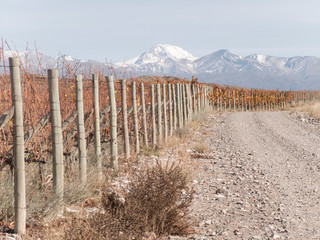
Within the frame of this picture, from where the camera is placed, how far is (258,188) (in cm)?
827

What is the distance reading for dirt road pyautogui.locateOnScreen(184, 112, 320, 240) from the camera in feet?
19.1

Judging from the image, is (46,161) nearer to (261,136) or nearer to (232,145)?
(232,145)

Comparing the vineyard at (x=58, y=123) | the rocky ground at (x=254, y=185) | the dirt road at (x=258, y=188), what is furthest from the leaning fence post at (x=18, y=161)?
the dirt road at (x=258, y=188)

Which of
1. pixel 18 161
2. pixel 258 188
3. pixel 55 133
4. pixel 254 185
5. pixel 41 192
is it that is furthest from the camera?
pixel 254 185

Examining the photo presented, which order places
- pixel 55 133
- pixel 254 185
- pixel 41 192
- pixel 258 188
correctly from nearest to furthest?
1. pixel 55 133
2. pixel 41 192
3. pixel 258 188
4. pixel 254 185

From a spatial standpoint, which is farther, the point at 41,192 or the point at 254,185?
the point at 254,185

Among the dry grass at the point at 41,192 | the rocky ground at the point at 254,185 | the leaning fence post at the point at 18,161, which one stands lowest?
the rocky ground at the point at 254,185

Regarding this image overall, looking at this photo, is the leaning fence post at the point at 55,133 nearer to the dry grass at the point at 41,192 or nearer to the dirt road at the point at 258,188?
the dry grass at the point at 41,192

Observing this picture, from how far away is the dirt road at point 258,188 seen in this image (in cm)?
583

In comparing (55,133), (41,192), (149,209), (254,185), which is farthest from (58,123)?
(254,185)

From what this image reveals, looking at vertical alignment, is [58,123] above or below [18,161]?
above

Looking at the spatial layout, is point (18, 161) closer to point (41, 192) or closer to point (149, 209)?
point (41, 192)

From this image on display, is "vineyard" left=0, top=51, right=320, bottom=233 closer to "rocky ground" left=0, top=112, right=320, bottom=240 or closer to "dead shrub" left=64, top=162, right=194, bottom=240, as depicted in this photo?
"dead shrub" left=64, top=162, right=194, bottom=240

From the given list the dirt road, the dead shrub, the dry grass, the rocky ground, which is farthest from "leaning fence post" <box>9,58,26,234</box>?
the dirt road
